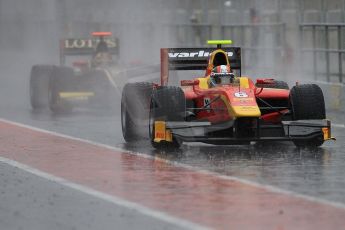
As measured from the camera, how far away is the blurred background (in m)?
26.6

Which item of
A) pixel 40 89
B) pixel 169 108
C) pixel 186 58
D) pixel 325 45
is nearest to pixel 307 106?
pixel 169 108

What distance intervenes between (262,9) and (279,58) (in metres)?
3.46

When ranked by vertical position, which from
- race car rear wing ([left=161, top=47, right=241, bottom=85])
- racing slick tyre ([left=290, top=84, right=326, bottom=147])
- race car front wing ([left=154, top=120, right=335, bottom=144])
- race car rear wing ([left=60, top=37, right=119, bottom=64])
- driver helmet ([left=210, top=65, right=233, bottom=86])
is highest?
race car rear wing ([left=60, top=37, right=119, bottom=64])

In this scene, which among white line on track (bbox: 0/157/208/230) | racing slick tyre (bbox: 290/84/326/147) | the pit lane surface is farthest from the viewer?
racing slick tyre (bbox: 290/84/326/147)

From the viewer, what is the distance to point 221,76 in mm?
16031

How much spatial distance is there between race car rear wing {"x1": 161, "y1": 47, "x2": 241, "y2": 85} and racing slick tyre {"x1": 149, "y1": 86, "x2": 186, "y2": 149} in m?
2.01

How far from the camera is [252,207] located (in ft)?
34.3

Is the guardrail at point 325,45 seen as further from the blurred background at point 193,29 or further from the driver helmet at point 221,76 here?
the driver helmet at point 221,76

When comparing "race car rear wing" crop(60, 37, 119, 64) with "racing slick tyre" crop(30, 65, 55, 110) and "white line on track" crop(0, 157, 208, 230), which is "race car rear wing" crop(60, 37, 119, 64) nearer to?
"racing slick tyre" crop(30, 65, 55, 110)

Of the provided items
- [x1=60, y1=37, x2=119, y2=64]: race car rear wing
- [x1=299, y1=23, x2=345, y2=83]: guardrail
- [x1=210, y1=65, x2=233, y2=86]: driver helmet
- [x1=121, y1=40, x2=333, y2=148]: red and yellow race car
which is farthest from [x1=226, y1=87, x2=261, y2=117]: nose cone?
[x1=60, y1=37, x2=119, y2=64]: race car rear wing

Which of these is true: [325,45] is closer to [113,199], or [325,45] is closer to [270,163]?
[270,163]

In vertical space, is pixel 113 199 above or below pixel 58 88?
below

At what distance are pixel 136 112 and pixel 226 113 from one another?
1.94 m

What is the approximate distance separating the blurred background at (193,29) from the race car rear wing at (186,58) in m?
7.21
